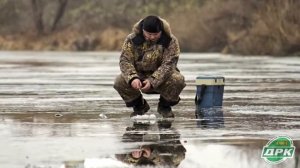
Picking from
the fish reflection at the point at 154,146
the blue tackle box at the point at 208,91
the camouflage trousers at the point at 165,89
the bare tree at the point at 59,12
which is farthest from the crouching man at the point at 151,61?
the bare tree at the point at 59,12

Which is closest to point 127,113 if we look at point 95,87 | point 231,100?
point 231,100

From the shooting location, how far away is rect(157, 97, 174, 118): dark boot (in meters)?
13.9

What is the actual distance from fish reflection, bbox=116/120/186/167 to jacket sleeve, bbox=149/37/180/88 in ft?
2.16

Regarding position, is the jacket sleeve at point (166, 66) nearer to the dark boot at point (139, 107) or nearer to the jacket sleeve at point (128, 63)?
the jacket sleeve at point (128, 63)

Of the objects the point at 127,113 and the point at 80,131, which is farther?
the point at 127,113

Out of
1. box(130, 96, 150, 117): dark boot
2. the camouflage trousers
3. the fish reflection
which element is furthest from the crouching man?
the fish reflection

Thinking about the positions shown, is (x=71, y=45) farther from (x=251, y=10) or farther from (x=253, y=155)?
(x=253, y=155)

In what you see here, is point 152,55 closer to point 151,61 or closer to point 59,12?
point 151,61

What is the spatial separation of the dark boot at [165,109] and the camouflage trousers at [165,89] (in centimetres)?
11

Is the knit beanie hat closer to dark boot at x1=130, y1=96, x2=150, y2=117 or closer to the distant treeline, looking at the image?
dark boot at x1=130, y1=96, x2=150, y2=117

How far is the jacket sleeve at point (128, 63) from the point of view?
1312cm

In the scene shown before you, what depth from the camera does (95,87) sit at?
22250 millimetres

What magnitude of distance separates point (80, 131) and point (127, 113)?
2.81 m

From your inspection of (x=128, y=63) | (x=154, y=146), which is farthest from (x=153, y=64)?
(x=154, y=146)
